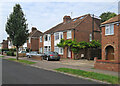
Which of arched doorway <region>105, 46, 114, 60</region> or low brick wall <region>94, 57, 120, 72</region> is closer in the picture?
low brick wall <region>94, 57, 120, 72</region>

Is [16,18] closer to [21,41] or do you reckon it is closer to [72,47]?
[21,41]

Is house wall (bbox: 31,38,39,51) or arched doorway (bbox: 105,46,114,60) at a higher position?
house wall (bbox: 31,38,39,51)

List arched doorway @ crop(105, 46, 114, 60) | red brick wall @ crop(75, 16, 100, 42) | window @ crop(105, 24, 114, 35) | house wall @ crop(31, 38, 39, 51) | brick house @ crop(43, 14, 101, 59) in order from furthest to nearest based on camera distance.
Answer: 1. house wall @ crop(31, 38, 39, 51)
2. red brick wall @ crop(75, 16, 100, 42)
3. brick house @ crop(43, 14, 101, 59)
4. arched doorway @ crop(105, 46, 114, 60)
5. window @ crop(105, 24, 114, 35)

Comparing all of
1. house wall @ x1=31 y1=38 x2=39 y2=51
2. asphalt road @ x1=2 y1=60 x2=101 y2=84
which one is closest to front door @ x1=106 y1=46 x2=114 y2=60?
asphalt road @ x1=2 y1=60 x2=101 y2=84

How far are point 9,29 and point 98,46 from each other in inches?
605

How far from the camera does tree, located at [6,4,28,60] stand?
20.8 meters

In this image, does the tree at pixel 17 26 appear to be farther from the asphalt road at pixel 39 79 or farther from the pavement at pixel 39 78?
the asphalt road at pixel 39 79

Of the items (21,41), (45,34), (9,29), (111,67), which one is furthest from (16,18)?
(111,67)

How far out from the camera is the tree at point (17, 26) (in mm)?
20844

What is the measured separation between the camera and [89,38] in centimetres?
2695

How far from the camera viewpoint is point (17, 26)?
21062mm

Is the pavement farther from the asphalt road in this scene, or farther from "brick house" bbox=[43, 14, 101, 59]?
"brick house" bbox=[43, 14, 101, 59]

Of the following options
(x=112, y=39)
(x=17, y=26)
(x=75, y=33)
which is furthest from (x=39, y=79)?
(x=75, y=33)

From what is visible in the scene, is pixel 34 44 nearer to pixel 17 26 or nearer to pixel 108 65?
pixel 17 26
